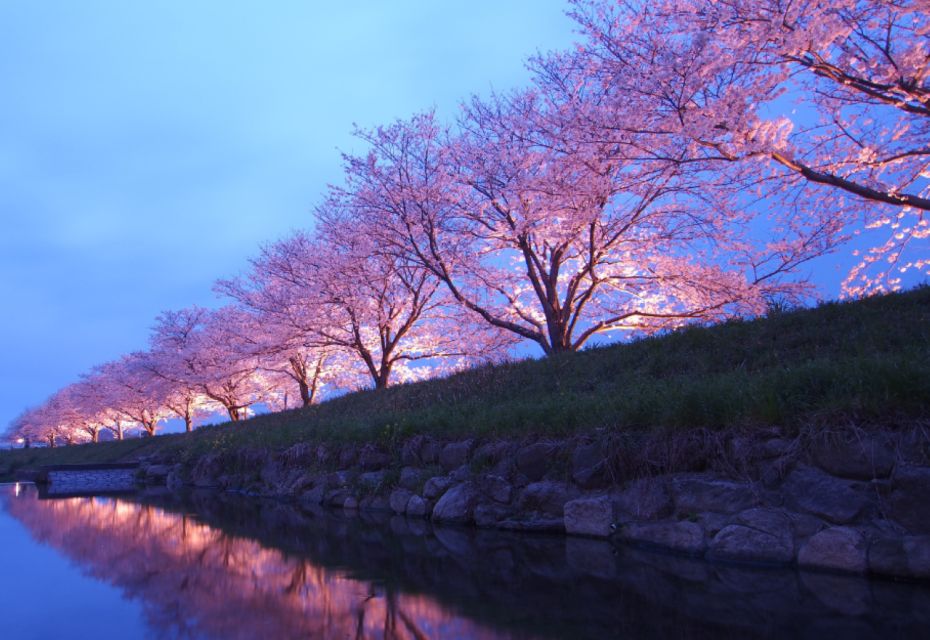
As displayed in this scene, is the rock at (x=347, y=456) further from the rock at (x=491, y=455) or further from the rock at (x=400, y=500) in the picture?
the rock at (x=491, y=455)

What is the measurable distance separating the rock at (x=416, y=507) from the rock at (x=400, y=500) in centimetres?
14

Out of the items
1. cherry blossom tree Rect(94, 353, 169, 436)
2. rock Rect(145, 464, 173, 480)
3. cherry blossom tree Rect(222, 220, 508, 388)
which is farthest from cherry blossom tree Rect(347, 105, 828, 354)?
cherry blossom tree Rect(94, 353, 169, 436)

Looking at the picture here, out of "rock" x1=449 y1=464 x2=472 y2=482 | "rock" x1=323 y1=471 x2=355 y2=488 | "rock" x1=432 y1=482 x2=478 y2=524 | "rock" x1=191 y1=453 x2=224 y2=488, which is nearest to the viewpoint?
"rock" x1=432 y1=482 x2=478 y2=524

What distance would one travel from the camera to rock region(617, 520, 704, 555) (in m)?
5.59

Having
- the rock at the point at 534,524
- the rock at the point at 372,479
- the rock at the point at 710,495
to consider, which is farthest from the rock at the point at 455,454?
the rock at the point at 710,495

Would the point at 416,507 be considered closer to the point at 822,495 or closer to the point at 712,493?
the point at 712,493

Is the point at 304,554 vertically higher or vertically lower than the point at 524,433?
lower

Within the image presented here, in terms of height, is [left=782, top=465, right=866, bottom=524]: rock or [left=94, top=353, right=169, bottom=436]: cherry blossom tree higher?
[left=94, top=353, right=169, bottom=436]: cherry blossom tree

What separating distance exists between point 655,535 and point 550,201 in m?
8.62

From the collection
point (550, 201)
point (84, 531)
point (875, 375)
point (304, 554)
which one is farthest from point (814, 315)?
point (84, 531)

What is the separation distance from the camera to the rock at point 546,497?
6.89m

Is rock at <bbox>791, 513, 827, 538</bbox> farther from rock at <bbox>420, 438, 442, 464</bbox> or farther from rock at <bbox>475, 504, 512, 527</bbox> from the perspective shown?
rock at <bbox>420, 438, 442, 464</bbox>

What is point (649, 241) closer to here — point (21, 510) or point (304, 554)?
point (304, 554)

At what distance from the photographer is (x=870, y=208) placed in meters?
11.4
